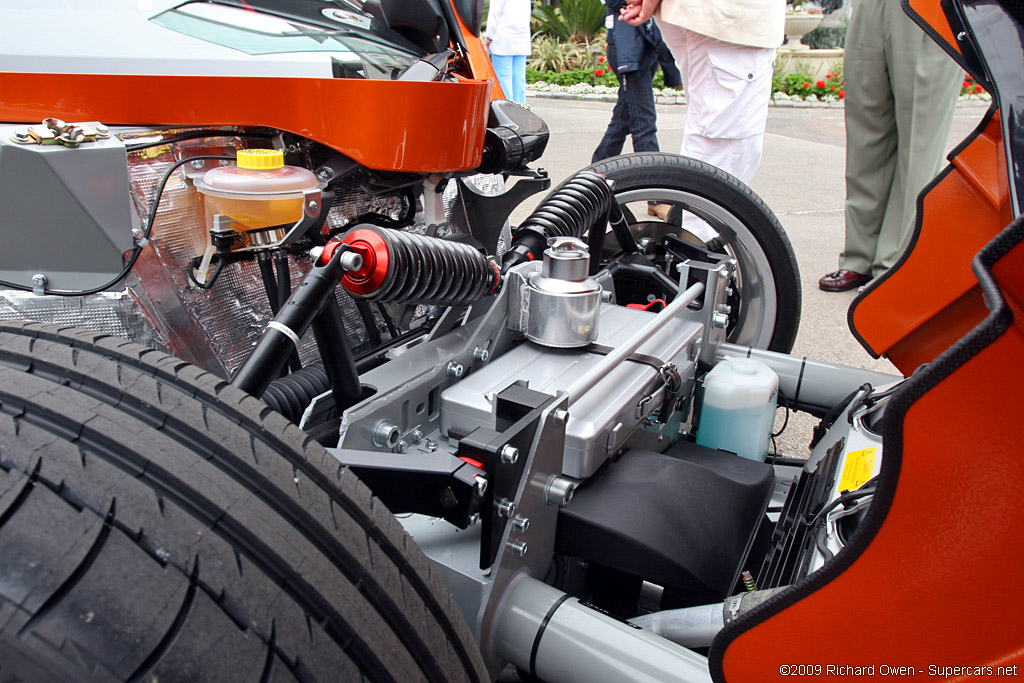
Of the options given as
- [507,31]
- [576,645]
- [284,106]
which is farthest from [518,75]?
[576,645]

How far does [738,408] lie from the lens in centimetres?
183

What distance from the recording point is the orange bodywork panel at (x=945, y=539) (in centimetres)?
70

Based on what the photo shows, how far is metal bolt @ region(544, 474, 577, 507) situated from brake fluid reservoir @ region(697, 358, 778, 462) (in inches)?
28.3

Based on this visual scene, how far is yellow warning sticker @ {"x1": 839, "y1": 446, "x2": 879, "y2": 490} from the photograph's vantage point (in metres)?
1.42

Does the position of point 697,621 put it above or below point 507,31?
below

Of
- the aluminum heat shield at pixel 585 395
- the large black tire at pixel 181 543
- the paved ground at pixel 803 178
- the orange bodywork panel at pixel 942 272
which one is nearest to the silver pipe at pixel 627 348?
the aluminum heat shield at pixel 585 395

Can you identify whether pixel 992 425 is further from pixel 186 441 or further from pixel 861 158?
pixel 861 158

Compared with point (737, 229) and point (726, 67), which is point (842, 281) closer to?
point (726, 67)

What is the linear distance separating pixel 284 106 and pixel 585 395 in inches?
29.0

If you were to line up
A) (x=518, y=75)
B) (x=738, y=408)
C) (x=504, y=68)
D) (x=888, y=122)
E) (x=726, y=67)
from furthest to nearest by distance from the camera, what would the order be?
(x=518, y=75) < (x=504, y=68) < (x=888, y=122) < (x=726, y=67) < (x=738, y=408)

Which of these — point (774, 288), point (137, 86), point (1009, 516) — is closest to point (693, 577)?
point (1009, 516)

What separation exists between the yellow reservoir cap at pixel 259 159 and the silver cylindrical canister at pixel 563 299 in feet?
1.86

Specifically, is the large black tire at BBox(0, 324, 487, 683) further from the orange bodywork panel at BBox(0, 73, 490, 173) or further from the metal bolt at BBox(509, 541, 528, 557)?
the orange bodywork panel at BBox(0, 73, 490, 173)

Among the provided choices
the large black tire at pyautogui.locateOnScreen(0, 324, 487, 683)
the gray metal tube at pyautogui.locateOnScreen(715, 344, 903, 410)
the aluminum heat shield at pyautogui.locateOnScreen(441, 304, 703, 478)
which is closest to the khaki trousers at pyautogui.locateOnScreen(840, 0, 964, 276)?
the gray metal tube at pyautogui.locateOnScreen(715, 344, 903, 410)
